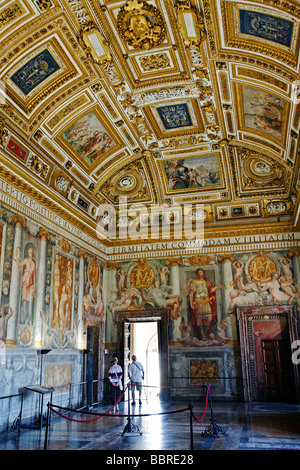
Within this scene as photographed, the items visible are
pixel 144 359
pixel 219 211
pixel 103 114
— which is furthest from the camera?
pixel 144 359

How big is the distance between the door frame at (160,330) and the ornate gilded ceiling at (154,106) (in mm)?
4164

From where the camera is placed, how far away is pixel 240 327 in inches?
642

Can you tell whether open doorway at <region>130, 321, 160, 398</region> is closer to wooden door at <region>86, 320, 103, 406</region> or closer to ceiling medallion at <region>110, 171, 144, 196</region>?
wooden door at <region>86, 320, 103, 406</region>

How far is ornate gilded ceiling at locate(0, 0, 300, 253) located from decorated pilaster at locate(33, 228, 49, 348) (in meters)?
1.28

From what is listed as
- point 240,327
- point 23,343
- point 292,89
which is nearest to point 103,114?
point 292,89

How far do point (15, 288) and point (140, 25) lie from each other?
26.5ft

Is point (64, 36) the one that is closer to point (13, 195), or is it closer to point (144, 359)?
point (13, 195)

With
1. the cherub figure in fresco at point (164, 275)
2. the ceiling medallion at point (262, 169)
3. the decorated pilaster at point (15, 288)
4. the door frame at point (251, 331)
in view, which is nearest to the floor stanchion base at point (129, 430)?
the decorated pilaster at point (15, 288)

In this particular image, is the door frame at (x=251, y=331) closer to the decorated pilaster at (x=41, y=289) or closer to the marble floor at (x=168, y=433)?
the marble floor at (x=168, y=433)

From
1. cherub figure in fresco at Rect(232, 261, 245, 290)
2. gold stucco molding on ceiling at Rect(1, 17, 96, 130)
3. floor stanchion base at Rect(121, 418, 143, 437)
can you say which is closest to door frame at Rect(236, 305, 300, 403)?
cherub figure in fresco at Rect(232, 261, 245, 290)

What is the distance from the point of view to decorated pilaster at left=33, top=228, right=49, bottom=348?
12.3 meters

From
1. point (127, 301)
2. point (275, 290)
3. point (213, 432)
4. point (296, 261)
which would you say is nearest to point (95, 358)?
point (127, 301)

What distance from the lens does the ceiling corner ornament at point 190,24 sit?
9656 mm

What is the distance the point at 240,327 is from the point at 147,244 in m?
5.63
